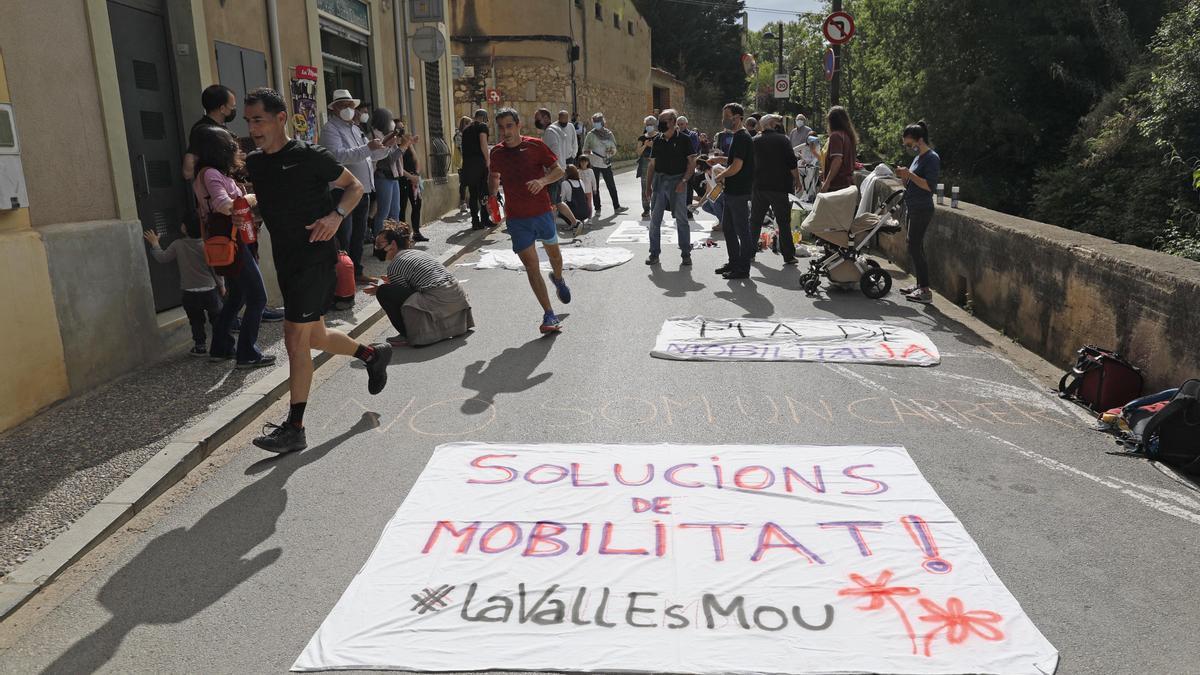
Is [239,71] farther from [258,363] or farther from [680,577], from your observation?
[680,577]

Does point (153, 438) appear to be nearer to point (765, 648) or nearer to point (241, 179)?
point (241, 179)

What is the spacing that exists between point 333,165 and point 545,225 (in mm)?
3310

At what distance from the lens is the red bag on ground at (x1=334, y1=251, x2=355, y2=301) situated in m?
9.26

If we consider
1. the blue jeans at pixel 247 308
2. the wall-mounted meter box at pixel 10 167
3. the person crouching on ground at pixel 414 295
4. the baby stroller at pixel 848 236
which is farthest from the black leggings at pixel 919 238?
the wall-mounted meter box at pixel 10 167

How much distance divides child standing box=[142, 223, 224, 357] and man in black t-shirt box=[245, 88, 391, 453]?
2065mm

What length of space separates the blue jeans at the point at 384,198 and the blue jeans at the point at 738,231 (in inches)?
175

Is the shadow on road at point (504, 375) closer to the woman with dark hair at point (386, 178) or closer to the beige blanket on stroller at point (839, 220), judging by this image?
the beige blanket on stroller at point (839, 220)

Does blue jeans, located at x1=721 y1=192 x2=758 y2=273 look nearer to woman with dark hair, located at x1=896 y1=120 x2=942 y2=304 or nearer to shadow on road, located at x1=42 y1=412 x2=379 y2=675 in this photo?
woman with dark hair, located at x1=896 y1=120 x2=942 y2=304

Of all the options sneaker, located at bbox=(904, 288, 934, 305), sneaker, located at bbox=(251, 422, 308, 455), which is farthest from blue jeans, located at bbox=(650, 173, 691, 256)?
sneaker, located at bbox=(251, 422, 308, 455)

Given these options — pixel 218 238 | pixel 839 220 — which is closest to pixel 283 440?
pixel 218 238

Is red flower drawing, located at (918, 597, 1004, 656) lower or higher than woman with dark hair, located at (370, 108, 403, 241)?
lower

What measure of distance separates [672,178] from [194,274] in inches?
254

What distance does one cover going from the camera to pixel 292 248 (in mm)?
5336

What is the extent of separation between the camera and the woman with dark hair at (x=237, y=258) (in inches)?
259
